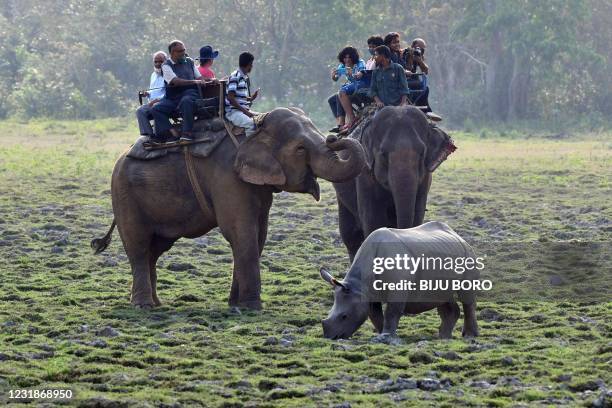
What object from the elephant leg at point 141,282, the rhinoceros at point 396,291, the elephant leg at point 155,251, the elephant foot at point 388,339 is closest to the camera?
the elephant foot at point 388,339

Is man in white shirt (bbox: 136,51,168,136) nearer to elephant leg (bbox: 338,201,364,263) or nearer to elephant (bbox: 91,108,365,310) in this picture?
elephant (bbox: 91,108,365,310)

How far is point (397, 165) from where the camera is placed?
14.9 m

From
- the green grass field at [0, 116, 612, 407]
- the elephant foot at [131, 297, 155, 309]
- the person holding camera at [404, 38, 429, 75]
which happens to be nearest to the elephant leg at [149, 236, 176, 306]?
the green grass field at [0, 116, 612, 407]

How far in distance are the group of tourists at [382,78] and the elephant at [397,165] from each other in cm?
47

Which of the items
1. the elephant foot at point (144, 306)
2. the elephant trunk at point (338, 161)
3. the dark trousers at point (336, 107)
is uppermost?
the dark trousers at point (336, 107)

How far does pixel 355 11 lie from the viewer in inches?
1918

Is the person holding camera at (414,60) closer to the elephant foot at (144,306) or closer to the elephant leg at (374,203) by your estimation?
the elephant leg at (374,203)

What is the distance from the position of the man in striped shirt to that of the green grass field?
68.9 inches

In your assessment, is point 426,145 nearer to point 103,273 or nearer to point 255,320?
point 255,320

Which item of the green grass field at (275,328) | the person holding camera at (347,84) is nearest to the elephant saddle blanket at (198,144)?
the green grass field at (275,328)

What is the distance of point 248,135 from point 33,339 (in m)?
3.27

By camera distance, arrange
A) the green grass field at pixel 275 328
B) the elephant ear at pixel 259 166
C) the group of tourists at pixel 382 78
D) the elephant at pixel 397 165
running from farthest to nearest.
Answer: the group of tourists at pixel 382 78 → the elephant at pixel 397 165 → the elephant ear at pixel 259 166 → the green grass field at pixel 275 328

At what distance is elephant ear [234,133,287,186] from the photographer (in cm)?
1401

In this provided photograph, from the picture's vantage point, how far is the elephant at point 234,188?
14.0 meters
